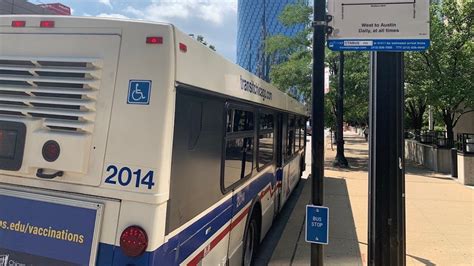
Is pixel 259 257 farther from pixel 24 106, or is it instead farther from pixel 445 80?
pixel 445 80

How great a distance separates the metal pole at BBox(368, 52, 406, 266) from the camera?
11.9 feet

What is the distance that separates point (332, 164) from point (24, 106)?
16.9 metres

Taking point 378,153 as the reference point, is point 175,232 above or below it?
below

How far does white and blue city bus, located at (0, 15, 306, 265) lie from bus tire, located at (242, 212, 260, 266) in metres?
2.00

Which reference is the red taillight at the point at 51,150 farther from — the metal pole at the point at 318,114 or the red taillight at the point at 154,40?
the metal pole at the point at 318,114

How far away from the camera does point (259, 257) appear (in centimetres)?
596

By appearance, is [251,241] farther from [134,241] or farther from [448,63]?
[448,63]

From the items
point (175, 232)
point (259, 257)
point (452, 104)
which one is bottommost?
point (259, 257)

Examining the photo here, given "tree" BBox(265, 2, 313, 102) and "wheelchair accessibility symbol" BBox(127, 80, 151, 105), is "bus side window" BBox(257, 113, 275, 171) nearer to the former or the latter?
"wheelchair accessibility symbol" BBox(127, 80, 151, 105)

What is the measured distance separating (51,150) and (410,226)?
6.91 metres

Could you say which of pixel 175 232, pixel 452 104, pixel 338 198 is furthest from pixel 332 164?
pixel 175 232

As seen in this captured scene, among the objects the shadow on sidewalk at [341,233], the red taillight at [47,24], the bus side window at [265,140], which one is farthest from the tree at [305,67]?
the red taillight at [47,24]

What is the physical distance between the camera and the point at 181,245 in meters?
2.69

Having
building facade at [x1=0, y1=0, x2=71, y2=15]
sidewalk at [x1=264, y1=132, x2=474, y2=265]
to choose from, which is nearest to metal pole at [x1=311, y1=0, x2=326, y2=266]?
sidewalk at [x1=264, y1=132, x2=474, y2=265]
